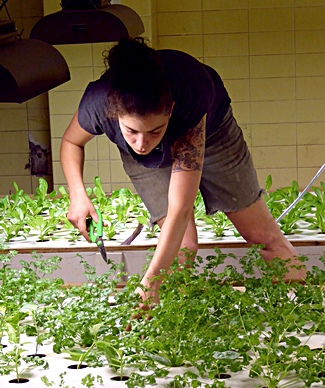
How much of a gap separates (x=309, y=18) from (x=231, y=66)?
2.19 ft

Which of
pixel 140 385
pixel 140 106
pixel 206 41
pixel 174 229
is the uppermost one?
pixel 206 41

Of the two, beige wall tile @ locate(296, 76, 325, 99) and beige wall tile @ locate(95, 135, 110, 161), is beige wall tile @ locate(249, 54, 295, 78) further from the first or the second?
beige wall tile @ locate(95, 135, 110, 161)

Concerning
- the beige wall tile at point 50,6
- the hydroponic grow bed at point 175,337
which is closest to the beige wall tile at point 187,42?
the beige wall tile at point 50,6

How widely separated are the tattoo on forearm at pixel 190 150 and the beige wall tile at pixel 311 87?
347 cm

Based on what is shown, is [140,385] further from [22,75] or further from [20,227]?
[20,227]

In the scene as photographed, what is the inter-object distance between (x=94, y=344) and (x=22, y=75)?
2.35ft

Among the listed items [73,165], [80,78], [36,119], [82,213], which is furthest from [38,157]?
[82,213]

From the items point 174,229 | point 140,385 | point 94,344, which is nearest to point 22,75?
point 174,229

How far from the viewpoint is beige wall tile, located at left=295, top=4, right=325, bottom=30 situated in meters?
5.39

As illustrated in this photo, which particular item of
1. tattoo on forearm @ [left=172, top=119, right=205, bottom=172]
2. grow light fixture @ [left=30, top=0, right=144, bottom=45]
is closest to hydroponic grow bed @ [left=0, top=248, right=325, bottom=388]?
tattoo on forearm @ [left=172, top=119, right=205, bottom=172]

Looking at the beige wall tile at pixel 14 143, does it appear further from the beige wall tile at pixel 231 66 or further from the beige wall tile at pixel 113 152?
the beige wall tile at pixel 231 66

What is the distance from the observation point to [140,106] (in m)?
1.94

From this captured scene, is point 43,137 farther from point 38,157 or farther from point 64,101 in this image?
point 64,101

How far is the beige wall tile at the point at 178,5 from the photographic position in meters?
5.45
